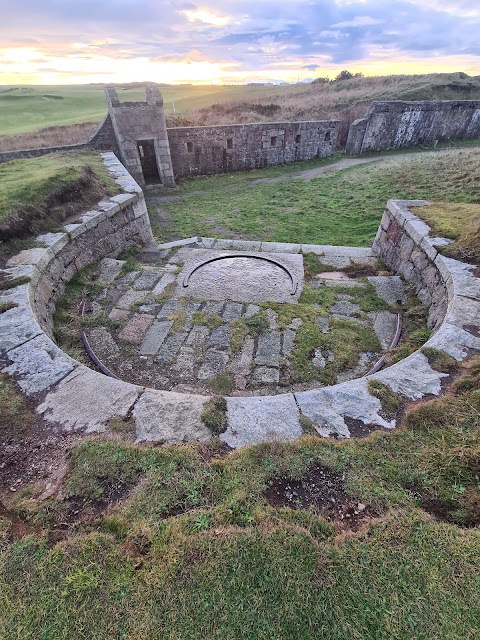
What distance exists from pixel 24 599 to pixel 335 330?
3966 millimetres

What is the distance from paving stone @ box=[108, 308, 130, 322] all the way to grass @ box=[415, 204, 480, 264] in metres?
4.74

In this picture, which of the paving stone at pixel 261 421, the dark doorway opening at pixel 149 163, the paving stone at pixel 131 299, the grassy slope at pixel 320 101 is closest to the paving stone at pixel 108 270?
the paving stone at pixel 131 299

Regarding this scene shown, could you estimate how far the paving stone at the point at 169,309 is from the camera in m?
4.91

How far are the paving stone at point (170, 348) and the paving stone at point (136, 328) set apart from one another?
0.40 m

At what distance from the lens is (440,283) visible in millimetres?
4676

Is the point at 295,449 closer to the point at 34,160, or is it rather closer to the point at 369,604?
the point at 369,604

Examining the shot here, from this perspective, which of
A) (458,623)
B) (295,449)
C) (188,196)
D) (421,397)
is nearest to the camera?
(458,623)

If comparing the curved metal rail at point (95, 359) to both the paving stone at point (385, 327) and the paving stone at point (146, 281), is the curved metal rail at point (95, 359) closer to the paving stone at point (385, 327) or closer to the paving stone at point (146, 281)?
the paving stone at point (146, 281)

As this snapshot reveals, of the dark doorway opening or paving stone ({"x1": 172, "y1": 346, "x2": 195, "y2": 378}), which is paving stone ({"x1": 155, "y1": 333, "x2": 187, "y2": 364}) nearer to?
paving stone ({"x1": 172, "y1": 346, "x2": 195, "y2": 378})

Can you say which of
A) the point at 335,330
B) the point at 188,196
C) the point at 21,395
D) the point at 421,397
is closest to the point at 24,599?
the point at 21,395

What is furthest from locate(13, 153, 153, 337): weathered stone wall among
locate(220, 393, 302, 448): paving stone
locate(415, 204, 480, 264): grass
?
locate(415, 204, 480, 264): grass

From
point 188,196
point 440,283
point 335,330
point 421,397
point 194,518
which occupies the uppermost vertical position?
point 194,518

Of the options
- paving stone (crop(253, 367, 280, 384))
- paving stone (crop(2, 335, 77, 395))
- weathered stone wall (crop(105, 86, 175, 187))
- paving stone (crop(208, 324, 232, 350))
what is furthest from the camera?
weathered stone wall (crop(105, 86, 175, 187))

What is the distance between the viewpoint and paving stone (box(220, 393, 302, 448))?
2529 millimetres
